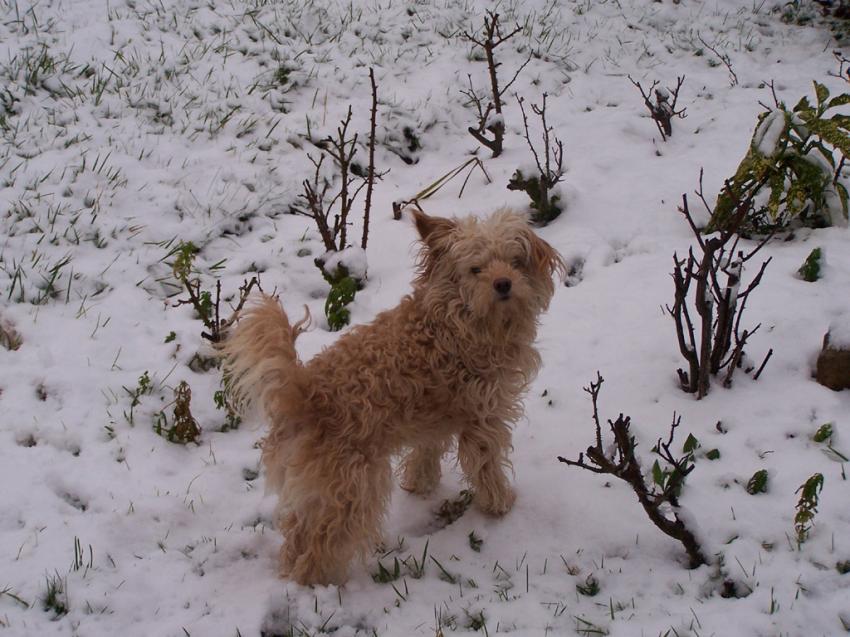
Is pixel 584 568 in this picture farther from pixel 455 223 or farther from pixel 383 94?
pixel 383 94

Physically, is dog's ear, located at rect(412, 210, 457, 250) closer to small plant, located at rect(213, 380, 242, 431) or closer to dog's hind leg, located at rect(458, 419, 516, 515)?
dog's hind leg, located at rect(458, 419, 516, 515)

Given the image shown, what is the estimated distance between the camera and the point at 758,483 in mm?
3340

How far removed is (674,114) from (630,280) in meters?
2.32

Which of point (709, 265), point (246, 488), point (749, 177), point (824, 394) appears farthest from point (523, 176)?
point (246, 488)

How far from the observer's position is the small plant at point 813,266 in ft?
14.6

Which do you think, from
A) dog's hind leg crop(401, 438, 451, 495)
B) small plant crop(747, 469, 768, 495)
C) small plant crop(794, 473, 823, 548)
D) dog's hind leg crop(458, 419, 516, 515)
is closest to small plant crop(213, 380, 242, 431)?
dog's hind leg crop(401, 438, 451, 495)

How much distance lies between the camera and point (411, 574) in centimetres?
329

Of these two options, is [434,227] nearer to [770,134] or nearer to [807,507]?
[807,507]

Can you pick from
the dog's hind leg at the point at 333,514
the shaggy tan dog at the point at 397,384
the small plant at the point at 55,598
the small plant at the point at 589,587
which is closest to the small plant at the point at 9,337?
the small plant at the point at 55,598

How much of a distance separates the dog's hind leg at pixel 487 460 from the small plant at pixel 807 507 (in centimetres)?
129

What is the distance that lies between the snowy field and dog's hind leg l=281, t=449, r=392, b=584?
0.14 meters

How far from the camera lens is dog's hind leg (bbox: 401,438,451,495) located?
3651 millimetres

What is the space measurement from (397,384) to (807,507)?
1760 mm

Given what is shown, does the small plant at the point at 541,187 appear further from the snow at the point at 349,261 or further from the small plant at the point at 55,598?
the small plant at the point at 55,598
